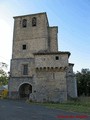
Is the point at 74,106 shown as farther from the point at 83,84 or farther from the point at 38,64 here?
the point at 83,84

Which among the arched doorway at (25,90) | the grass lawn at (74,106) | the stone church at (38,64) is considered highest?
the stone church at (38,64)

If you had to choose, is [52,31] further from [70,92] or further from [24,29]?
[70,92]

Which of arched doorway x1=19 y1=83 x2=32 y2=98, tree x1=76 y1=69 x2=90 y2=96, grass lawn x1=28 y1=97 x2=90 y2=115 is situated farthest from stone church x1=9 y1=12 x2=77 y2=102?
tree x1=76 y1=69 x2=90 y2=96

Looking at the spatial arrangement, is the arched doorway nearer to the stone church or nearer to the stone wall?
the stone church

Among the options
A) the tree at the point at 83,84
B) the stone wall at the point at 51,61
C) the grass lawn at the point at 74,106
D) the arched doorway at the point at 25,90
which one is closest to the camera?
the grass lawn at the point at 74,106

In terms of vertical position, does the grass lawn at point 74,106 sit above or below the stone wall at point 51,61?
below

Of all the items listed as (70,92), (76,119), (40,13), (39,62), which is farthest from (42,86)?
(76,119)

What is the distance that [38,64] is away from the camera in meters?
28.0

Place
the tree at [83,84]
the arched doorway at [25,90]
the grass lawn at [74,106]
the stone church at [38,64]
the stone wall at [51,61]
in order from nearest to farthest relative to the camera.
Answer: the grass lawn at [74,106] → the stone church at [38,64] → the stone wall at [51,61] → the arched doorway at [25,90] → the tree at [83,84]

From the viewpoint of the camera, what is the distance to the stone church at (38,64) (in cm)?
2705

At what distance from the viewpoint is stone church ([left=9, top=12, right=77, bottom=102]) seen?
2705cm

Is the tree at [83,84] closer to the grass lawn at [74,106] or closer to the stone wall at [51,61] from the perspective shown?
the stone wall at [51,61]

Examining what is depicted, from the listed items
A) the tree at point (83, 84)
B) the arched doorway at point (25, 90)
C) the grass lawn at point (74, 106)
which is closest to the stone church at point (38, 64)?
the arched doorway at point (25, 90)

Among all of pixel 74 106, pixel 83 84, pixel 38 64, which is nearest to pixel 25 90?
pixel 38 64
